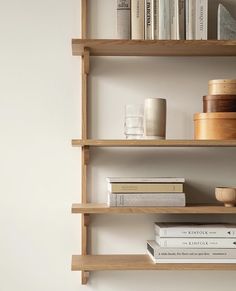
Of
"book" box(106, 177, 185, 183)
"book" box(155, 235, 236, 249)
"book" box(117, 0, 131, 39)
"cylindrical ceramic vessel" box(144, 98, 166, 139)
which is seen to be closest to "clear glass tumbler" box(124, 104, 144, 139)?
"cylindrical ceramic vessel" box(144, 98, 166, 139)

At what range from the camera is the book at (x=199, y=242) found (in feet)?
6.84

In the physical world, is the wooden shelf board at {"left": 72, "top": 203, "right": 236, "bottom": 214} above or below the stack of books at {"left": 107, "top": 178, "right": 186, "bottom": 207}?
below

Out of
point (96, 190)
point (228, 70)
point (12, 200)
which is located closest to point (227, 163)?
point (228, 70)

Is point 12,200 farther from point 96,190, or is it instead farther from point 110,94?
point 110,94

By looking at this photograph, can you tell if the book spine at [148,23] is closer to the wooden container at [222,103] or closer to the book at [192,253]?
the wooden container at [222,103]

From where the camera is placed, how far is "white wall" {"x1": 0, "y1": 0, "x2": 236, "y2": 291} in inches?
87.3

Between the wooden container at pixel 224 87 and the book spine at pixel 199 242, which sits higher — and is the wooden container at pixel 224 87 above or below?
above

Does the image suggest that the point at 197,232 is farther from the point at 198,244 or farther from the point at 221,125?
the point at 221,125

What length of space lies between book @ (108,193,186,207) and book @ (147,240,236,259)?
0.16 meters

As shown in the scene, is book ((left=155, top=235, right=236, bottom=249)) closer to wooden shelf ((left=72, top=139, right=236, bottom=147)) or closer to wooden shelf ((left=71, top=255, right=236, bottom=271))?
wooden shelf ((left=71, top=255, right=236, bottom=271))

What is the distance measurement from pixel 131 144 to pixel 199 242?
42cm

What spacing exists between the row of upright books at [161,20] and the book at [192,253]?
0.73 m

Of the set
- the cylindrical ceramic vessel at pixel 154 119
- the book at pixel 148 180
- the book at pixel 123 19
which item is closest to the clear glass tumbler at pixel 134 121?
the cylindrical ceramic vessel at pixel 154 119

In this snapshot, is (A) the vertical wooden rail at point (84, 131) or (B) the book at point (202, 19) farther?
(A) the vertical wooden rail at point (84, 131)
